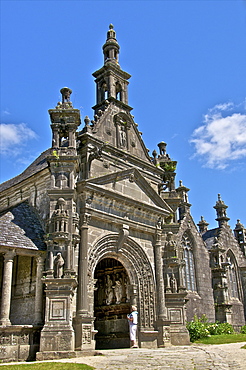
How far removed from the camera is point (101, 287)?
2155cm

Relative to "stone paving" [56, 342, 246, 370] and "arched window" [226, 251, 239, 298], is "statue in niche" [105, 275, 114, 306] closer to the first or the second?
"stone paving" [56, 342, 246, 370]

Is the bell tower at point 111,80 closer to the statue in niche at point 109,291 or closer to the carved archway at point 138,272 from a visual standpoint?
the carved archway at point 138,272

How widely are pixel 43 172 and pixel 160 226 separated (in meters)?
6.68

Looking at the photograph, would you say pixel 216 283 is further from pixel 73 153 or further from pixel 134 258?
pixel 73 153

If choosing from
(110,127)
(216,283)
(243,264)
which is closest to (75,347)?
(110,127)

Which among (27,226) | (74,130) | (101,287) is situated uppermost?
(74,130)

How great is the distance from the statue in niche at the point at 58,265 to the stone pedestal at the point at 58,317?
0.26 m

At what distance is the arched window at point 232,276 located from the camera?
30.3 metres

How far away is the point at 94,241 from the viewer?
58.5 feet

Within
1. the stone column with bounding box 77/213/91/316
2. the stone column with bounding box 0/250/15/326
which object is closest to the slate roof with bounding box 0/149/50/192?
the stone column with bounding box 77/213/91/316

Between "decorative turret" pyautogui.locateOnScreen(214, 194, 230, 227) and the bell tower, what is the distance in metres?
13.8

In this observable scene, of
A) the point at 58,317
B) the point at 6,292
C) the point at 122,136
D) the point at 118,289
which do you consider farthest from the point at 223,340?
the point at 122,136

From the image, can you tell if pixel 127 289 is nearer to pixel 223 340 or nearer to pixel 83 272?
pixel 83 272

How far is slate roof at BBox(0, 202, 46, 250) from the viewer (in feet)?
52.6
